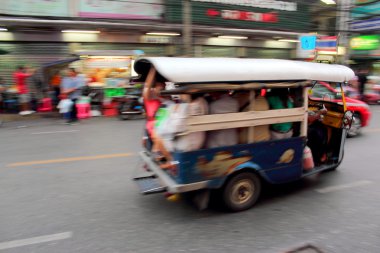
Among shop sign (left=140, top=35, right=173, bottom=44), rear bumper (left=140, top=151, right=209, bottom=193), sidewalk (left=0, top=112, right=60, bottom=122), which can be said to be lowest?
sidewalk (left=0, top=112, right=60, bottom=122)

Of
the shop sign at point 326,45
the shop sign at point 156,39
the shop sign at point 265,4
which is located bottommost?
the shop sign at point 326,45

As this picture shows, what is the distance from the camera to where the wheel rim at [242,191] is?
4617 mm

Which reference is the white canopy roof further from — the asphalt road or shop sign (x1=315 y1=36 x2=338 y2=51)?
shop sign (x1=315 y1=36 x2=338 y2=51)

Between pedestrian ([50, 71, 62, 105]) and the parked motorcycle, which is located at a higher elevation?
pedestrian ([50, 71, 62, 105])

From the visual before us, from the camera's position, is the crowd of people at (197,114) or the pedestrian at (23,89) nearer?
the crowd of people at (197,114)

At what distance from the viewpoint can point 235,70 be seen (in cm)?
431

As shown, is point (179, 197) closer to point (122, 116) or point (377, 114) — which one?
point (122, 116)

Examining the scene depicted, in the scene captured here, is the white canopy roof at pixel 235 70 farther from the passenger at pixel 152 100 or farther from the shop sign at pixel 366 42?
the shop sign at pixel 366 42

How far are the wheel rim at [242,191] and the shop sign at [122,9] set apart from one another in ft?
41.1

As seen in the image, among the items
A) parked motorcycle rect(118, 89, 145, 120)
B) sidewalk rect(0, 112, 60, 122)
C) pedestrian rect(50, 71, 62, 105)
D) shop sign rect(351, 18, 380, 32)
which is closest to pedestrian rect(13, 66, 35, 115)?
sidewalk rect(0, 112, 60, 122)

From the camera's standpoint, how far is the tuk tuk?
163 inches

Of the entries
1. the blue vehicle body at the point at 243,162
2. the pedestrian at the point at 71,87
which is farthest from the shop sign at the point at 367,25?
the blue vehicle body at the point at 243,162

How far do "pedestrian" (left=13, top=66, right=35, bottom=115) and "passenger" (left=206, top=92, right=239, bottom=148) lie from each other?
10.7 m

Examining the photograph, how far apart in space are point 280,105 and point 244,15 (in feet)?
49.2
